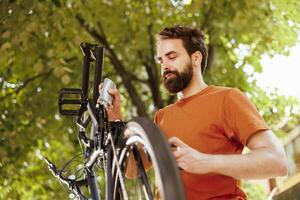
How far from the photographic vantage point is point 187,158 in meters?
1.51

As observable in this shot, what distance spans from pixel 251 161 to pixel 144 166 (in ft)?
1.10

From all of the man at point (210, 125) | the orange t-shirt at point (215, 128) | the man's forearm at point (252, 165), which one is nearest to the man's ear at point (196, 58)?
the man at point (210, 125)

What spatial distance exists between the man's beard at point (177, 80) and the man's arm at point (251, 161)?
0.99 ft

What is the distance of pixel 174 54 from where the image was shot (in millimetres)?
1920

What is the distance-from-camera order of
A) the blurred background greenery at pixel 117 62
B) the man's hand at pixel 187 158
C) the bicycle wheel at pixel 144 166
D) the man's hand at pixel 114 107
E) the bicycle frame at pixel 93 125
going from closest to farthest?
the bicycle wheel at pixel 144 166 → the man's hand at pixel 187 158 → the bicycle frame at pixel 93 125 → the man's hand at pixel 114 107 → the blurred background greenery at pixel 117 62

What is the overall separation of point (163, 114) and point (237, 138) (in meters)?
0.31

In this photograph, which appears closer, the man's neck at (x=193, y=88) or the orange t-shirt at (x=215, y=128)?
the orange t-shirt at (x=215, y=128)

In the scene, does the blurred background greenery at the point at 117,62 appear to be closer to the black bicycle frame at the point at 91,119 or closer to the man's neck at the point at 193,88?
the black bicycle frame at the point at 91,119

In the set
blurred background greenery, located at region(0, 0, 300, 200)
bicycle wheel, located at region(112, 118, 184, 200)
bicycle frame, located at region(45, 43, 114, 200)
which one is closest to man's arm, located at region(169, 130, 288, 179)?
bicycle wheel, located at region(112, 118, 184, 200)

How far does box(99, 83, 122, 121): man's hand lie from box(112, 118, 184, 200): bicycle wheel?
294 millimetres

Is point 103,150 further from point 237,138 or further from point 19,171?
point 19,171

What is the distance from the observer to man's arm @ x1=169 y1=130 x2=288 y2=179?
1.54m

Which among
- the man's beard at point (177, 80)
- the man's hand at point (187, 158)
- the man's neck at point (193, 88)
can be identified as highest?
the man's beard at point (177, 80)

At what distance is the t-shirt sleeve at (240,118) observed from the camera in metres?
1.76
